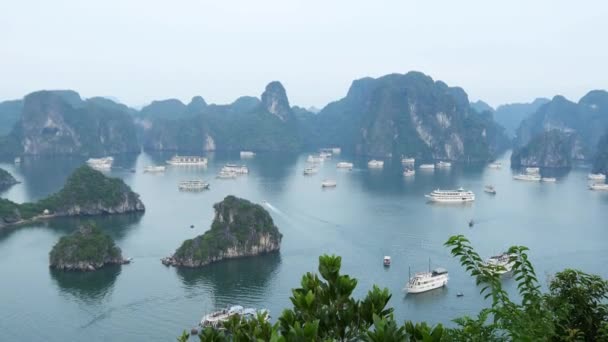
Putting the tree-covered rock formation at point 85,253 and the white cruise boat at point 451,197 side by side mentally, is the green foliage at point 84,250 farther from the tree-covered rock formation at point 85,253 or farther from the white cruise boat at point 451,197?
the white cruise boat at point 451,197

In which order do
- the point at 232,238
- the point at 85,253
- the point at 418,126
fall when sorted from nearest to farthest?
the point at 85,253 < the point at 232,238 < the point at 418,126

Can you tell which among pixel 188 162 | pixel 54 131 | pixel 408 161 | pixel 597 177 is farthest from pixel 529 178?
pixel 54 131

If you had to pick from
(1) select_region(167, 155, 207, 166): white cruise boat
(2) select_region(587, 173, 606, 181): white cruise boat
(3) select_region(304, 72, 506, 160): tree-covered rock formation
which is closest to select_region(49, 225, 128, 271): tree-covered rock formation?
(1) select_region(167, 155, 207, 166): white cruise boat

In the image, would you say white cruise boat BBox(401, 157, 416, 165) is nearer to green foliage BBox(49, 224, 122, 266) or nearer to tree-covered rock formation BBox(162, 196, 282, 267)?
tree-covered rock formation BBox(162, 196, 282, 267)

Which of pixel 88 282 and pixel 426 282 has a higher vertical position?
pixel 426 282

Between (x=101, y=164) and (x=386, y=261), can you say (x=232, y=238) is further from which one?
(x=101, y=164)

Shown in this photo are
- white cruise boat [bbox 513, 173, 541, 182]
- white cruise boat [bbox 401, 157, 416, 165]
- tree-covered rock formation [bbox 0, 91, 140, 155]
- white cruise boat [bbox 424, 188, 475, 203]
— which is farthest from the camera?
tree-covered rock formation [bbox 0, 91, 140, 155]

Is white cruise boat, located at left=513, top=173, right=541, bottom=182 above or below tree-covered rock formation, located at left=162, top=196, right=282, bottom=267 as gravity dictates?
above

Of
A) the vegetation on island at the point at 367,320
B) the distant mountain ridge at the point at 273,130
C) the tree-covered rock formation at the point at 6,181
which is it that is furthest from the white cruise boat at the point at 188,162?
the vegetation on island at the point at 367,320
